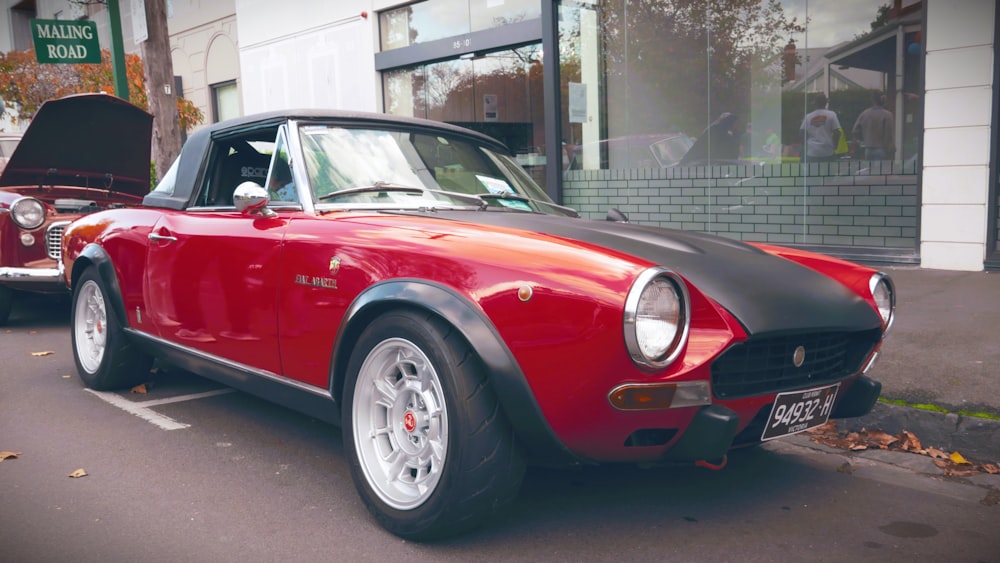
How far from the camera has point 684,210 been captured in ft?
33.5

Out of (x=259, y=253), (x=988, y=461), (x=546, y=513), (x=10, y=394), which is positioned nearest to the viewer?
(x=546, y=513)

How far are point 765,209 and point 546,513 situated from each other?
7.11 m

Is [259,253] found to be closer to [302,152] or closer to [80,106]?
[302,152]

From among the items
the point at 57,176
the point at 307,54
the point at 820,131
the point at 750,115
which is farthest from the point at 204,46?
the point at 820,131

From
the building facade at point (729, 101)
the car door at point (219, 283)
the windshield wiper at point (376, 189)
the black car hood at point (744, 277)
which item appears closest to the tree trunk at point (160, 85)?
the building facade at point (729, 101)

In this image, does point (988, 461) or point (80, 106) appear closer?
point (988, 461)

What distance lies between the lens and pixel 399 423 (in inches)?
118

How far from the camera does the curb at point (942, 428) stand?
3869 millimetres

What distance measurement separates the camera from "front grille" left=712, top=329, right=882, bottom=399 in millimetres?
2672

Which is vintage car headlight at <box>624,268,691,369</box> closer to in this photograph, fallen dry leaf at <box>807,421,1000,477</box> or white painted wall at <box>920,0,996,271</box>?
fallen dry leaf at <box>807,421,1000,477</box>

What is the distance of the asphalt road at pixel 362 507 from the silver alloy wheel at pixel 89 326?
0.73 metres

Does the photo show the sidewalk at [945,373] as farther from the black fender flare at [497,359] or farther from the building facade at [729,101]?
the black fender flare at [497,359]

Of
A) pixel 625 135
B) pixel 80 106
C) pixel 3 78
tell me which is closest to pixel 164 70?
pixel 80 106

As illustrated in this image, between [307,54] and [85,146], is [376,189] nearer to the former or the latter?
[85,146]
